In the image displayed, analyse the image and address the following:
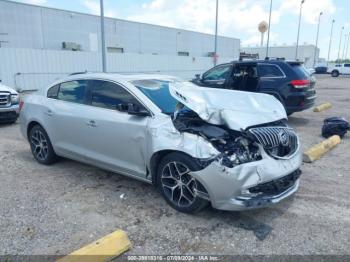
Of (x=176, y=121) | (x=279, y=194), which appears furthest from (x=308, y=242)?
(x=176, y=121)

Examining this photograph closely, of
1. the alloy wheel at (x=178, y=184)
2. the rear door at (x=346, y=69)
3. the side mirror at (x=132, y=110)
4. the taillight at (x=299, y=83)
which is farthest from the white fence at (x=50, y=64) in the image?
the rear door at (x=346, y=69)

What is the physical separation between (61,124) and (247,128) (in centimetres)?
296

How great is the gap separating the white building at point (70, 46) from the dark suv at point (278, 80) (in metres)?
13.7

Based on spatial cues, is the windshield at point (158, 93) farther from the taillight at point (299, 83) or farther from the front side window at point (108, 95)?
the taillight at point (299, 83)

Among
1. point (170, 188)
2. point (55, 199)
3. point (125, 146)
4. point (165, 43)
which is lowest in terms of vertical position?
point (55, 199)

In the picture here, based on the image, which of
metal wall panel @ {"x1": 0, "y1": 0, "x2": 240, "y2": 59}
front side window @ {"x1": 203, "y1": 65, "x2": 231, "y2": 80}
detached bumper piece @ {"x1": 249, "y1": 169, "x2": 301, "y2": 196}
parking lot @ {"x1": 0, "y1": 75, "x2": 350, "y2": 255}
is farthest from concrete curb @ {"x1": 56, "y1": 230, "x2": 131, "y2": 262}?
metal wall panel @ {"x1": 0, "y1": 0, "x2": 240, "y2": 59}

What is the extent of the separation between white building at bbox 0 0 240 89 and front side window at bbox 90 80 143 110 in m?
15.3

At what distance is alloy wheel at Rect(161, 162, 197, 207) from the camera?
3.47 m

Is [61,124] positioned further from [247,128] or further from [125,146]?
[247,128]

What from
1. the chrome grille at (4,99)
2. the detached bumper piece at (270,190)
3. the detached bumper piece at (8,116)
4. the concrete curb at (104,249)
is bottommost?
the concrete curb at (104,249)

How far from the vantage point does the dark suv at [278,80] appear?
27.5 ft

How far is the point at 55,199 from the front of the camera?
13.2 ft

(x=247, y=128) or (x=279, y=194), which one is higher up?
(x=247, y=128)

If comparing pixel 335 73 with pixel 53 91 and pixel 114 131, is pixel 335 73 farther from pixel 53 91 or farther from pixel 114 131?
pixel 114 131
